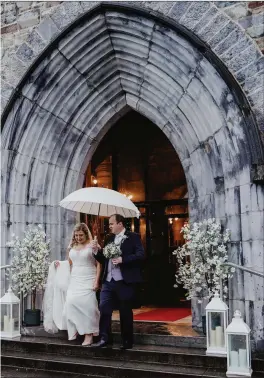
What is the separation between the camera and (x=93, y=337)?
5.72 metres

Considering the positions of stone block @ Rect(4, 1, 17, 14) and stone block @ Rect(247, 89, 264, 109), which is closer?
stone block @ Rect(247, 89, 264, 109)

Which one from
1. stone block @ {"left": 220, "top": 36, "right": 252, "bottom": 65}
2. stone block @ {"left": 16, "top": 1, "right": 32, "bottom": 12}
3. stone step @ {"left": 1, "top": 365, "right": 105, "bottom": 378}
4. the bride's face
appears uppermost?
stone block @ {"left": 16, "top": 1, "right": 32, "bottom": 12}

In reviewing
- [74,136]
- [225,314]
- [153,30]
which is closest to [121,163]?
[74,136]

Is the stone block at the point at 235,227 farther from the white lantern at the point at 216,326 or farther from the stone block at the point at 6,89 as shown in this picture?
the stone block at the point at 6,89

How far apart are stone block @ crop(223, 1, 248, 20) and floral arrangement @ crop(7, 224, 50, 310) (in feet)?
12.2

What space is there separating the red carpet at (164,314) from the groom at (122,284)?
1560 mm

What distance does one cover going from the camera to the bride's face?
18.6 feet

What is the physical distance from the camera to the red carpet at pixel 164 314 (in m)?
6.86

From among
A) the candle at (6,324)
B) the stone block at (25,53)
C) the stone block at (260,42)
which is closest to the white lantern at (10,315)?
the candle at (6,324)

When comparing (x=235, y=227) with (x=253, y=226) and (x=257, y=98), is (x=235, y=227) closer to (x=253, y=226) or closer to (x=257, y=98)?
(x=253, y=226)

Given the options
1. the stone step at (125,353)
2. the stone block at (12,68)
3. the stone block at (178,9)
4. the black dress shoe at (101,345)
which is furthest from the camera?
the stone block at (12,68)

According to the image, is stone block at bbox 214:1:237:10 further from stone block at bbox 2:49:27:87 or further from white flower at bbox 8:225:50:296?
white flower at bbox 8:225:50:296

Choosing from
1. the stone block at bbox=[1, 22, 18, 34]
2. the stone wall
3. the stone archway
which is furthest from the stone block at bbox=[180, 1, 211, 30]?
the stone block at bbox=[1, 22, 18, 34]

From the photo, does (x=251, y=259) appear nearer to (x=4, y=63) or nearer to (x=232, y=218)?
(x=232, y=218)
